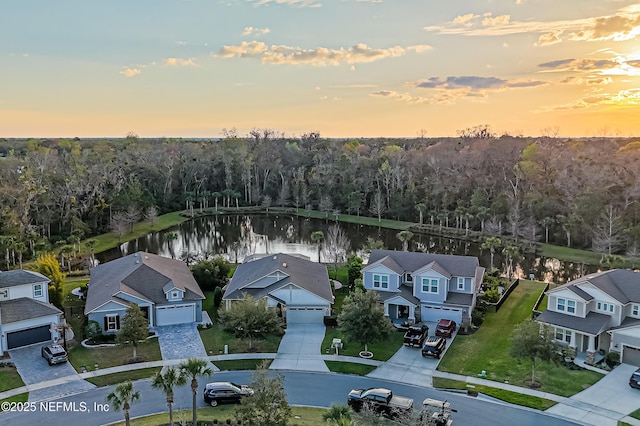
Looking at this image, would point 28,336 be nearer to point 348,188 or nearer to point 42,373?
point 42,373

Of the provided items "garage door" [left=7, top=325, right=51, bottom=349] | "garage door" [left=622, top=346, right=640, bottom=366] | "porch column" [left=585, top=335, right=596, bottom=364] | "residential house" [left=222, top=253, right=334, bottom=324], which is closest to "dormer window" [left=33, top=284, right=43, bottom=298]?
"garage door" [left=7, top=325, right=51, bottom=349]

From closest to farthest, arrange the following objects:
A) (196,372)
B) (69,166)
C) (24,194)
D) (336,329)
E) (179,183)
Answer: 1. (196,372)
2. (336,329)
3. (24,194)
4. (69,166)
5. (179,183)

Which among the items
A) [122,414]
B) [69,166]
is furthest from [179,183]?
[122,414]

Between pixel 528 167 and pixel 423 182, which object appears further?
pixel 423 182

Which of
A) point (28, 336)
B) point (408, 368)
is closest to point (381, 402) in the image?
point (408, 368)

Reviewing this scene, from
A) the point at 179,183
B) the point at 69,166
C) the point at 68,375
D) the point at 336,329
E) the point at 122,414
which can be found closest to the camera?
the point at 122,414

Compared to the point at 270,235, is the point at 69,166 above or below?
above

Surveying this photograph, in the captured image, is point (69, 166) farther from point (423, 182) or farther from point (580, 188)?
point (580, 188)

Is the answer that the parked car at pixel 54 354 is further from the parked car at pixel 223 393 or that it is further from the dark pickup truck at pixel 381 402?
the dark pickup truck at pixel 381 402
